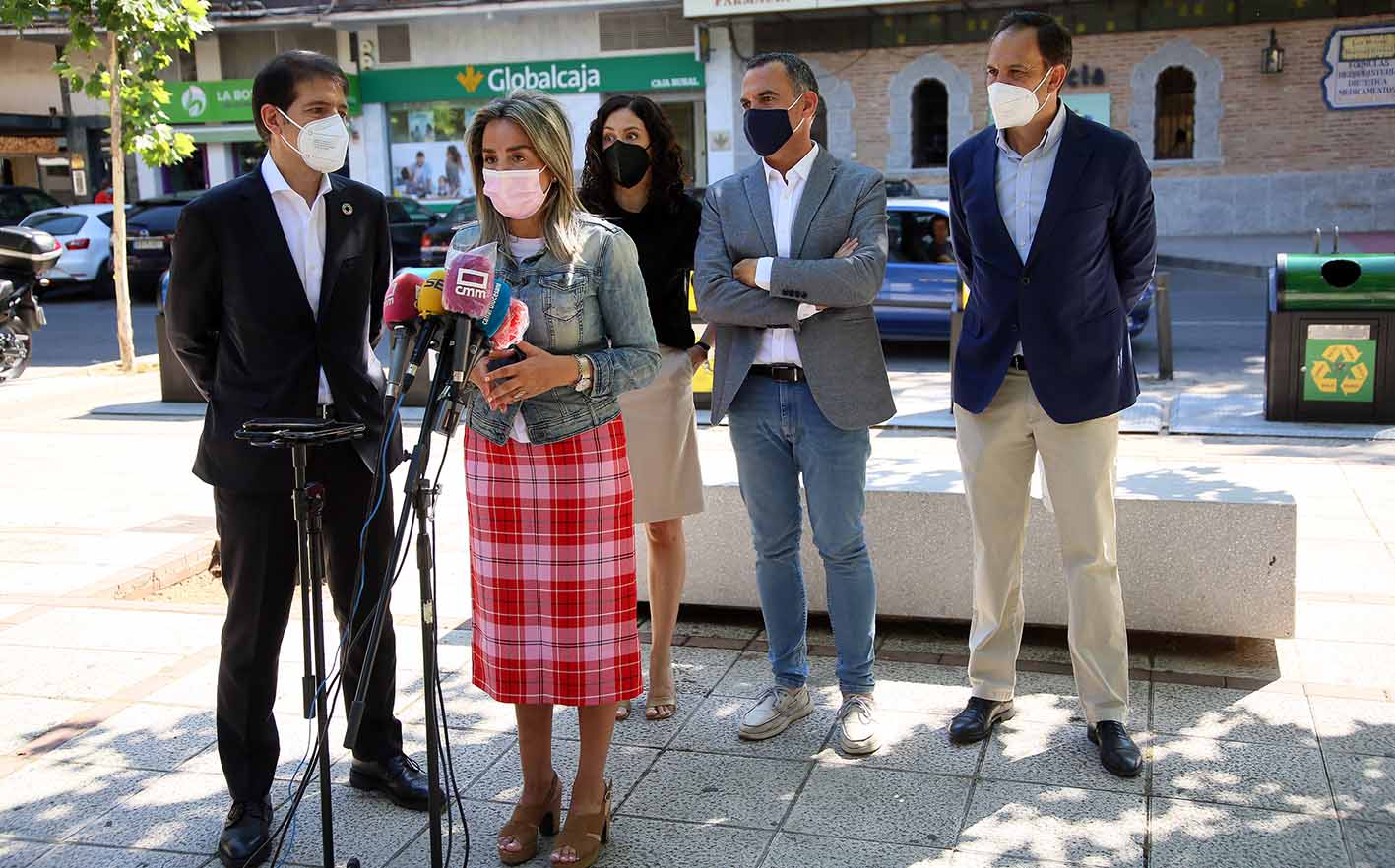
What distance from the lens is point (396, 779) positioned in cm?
380

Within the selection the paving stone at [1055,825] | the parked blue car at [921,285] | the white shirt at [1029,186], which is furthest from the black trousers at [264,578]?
the parked blue car at [921,285]

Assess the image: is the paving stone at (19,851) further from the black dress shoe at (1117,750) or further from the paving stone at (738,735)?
the black dress shoe at (1117,750)

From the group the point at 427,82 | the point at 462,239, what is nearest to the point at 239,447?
the point at 462,239

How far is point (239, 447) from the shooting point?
3477mm

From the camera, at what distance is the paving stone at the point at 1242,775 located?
3.63 metres

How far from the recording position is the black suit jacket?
3.47 m

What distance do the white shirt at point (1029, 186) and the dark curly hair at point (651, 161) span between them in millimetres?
1072

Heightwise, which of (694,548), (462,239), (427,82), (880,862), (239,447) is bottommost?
(880,862)

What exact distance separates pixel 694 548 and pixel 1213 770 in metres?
2.17

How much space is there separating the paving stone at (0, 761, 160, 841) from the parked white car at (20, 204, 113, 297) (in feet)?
61.9

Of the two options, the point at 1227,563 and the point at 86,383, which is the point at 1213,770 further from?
the point at 86,383

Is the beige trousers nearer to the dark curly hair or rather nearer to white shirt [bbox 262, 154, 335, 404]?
the dark curly hair

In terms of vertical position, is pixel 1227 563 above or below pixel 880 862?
above

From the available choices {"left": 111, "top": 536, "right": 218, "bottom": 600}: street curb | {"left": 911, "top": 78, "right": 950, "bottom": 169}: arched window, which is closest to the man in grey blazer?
{"left": 111, "top": 536, "right": 218, "bottom": 600}: street curb
